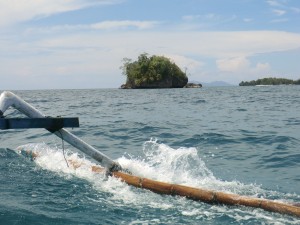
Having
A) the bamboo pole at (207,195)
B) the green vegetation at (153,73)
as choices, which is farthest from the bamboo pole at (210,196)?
the green vegetation at (153,73)

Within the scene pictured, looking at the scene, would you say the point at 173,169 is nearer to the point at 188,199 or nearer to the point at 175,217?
the point at 188,199

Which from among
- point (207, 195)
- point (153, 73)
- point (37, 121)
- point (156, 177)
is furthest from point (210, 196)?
point (153, 73)

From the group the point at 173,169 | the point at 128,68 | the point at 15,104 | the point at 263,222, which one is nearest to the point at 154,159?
the point at 173,169

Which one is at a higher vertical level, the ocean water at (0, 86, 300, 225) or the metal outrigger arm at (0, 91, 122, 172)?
the metal outrigger arm at (0, 91, 122, 172)

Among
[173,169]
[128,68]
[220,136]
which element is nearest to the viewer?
[173,169]

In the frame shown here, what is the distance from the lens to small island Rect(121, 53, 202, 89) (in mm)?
151375

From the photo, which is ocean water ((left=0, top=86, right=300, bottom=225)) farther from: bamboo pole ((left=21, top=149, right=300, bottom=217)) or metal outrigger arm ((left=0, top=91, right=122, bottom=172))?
metal outrigger arm ((left=0, top=91, right=122, bottom=172))

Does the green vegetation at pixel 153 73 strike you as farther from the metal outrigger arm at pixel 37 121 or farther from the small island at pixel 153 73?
the metal outrigger arm at pixel 37 121

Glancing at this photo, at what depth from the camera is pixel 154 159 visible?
517 inches

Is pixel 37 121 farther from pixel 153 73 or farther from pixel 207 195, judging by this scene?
pixel 153 73

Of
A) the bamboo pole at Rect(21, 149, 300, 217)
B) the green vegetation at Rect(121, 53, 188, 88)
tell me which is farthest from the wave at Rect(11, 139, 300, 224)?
the green vegetation at Rect(121, 53, 188, 88)

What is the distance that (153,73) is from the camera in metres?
151

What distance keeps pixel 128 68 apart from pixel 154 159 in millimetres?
146006

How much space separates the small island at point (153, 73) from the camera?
5960 inches
